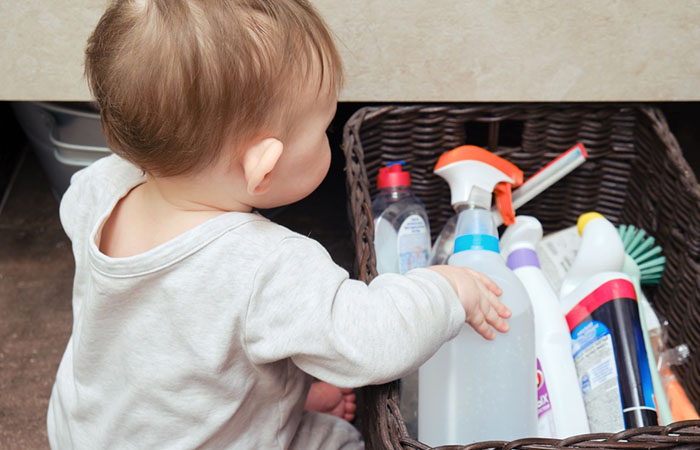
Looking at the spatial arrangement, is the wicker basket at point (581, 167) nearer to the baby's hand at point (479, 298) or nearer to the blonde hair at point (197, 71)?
the baby's hand at point (479, 298)

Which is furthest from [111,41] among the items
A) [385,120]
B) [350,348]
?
[385,120]

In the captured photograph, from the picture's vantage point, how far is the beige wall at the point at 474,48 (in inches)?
31.6

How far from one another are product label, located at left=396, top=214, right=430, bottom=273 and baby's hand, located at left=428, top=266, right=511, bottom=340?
0.18m

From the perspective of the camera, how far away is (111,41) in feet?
1.64

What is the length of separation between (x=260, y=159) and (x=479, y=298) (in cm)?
25

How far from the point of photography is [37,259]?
1.13 m

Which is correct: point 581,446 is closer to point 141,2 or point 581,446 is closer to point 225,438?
point 225,438

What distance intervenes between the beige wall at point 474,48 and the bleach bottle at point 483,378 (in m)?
0.26

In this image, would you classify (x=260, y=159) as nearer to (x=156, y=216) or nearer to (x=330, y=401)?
(x=156, y=216)

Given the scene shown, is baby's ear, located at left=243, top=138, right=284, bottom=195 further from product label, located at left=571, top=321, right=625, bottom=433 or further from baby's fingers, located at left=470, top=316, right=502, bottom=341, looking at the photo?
product label, located at left=571, top=321, right=625, bottom=433

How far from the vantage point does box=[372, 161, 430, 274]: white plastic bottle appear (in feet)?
2.75

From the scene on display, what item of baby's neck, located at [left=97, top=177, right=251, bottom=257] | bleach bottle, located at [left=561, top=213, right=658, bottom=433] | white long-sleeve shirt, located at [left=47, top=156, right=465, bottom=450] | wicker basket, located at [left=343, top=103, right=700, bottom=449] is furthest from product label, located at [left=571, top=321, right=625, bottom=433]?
baby's neck, located at [left=97, top=177, right=251, bottom=257]

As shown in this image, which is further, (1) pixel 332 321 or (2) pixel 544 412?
(2) pixel 544 412

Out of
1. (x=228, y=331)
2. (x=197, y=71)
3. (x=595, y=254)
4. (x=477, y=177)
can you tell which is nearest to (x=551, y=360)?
(x=595, y=254)
